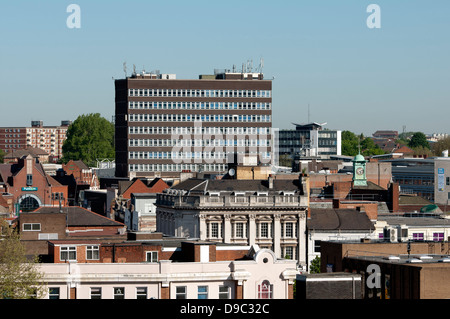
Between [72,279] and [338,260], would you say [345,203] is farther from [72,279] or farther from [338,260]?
[72,279]

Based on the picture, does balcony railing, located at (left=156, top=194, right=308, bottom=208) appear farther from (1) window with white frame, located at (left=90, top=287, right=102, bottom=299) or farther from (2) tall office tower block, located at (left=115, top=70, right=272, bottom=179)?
(2) tall office tower block, located at (left=115, top=70, right=272, bottom=179)

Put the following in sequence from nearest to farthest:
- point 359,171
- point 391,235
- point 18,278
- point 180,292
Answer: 1. point 18,278
2. point 180,292
3. point 391,235
4. point 359,171

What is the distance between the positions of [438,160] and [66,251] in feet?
357

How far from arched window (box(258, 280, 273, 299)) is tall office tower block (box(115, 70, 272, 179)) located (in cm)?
13580

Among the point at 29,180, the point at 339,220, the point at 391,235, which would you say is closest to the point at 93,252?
the point at 391,235

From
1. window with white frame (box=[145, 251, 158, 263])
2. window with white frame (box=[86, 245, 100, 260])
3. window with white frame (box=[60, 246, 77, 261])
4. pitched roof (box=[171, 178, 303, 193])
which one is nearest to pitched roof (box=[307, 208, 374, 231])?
pitched roof (box=[171, 178, 303, 193])

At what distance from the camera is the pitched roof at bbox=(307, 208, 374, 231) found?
328 feet

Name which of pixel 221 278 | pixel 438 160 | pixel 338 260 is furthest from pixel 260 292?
pixel 438 160

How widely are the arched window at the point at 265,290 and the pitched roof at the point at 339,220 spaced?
4434 centimetres

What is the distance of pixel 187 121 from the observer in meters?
196

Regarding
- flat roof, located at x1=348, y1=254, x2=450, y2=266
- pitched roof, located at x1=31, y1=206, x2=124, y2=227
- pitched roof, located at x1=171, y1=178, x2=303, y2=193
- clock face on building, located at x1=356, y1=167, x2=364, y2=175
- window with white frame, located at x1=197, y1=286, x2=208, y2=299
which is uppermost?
clock face on building, located at x1=356, y1=167, x2=364, y2=175

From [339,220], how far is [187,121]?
96540mm

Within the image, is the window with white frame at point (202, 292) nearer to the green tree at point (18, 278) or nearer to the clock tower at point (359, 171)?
the green tree at point (18, 278)

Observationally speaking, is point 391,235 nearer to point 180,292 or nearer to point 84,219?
point 180,292
